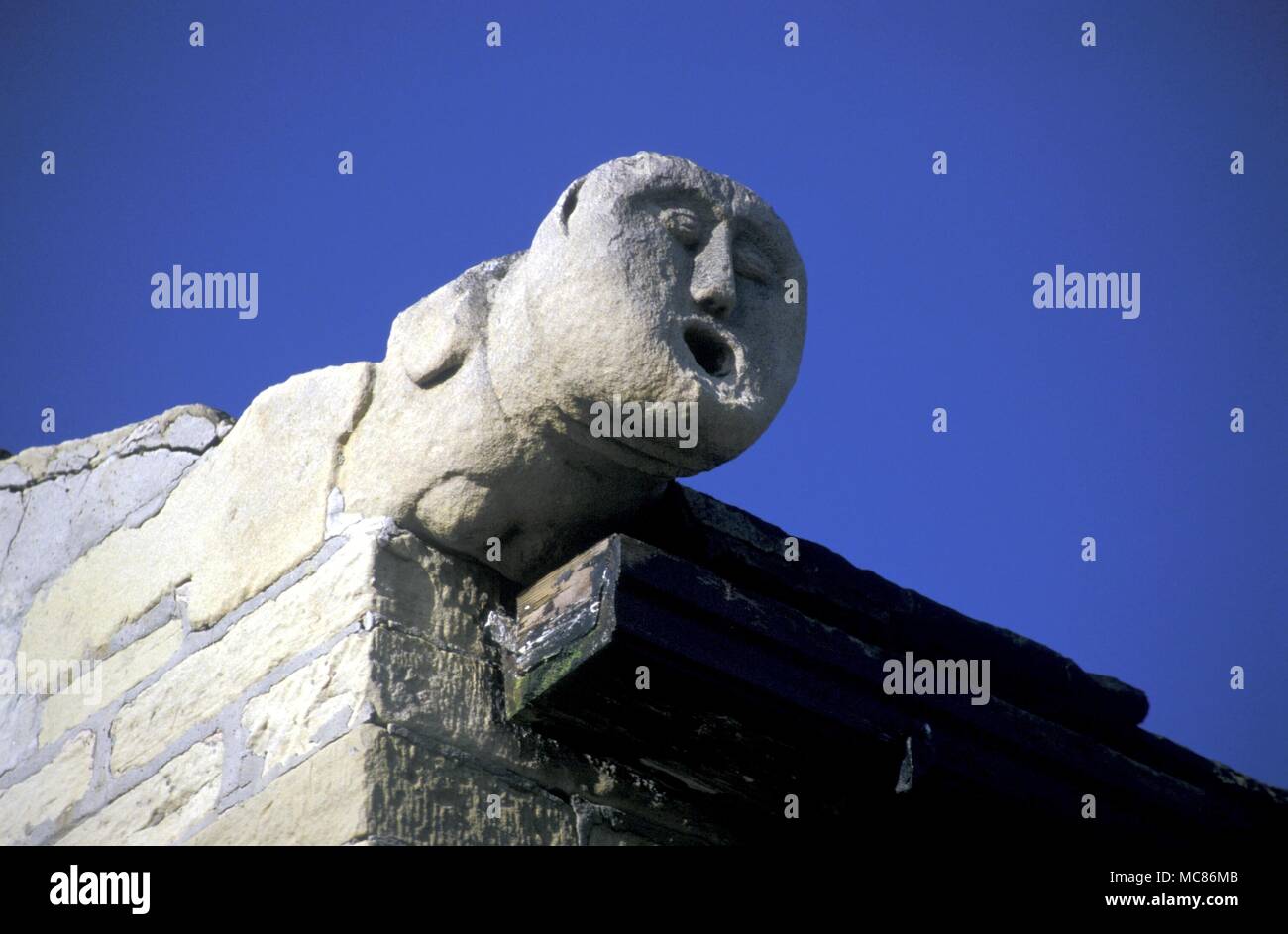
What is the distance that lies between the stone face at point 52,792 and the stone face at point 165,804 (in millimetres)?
139

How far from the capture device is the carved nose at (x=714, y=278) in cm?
308

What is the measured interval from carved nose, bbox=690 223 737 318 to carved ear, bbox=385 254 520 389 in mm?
359

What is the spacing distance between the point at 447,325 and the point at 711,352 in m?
0.45

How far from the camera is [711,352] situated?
3115mm

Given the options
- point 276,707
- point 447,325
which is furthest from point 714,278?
point 276,707

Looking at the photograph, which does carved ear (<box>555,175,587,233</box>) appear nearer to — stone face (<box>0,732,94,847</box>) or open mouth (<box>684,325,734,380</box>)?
open mouth (<box>684,325,734,380</box>)

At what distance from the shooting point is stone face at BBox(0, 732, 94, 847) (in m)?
3.67

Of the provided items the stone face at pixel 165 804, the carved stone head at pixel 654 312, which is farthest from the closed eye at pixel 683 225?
the stone face at pixel 165 804

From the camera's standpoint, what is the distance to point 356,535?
3.30m

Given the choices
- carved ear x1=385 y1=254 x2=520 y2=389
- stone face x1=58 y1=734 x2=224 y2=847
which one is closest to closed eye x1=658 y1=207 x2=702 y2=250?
carved ear x1=385 y1=254 x2=520 y2=389

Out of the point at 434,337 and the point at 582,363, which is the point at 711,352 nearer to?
the point at 582,363

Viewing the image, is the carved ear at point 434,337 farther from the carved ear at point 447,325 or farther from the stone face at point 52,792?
the stone face at point 52,792
